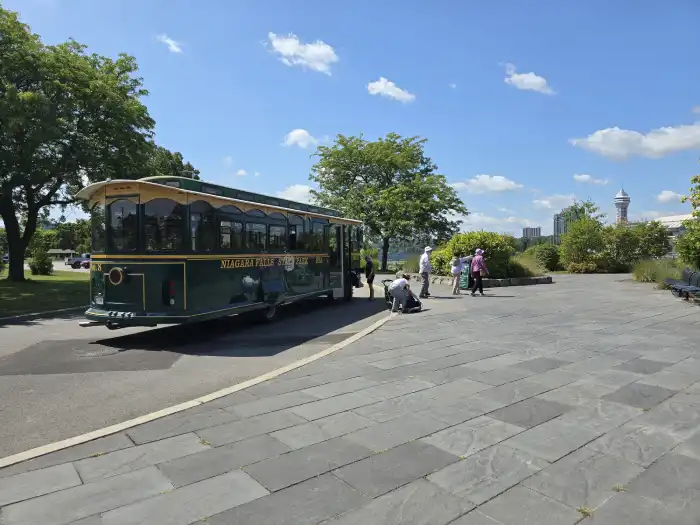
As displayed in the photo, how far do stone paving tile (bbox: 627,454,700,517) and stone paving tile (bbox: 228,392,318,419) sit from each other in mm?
3325

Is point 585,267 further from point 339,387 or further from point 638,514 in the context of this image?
point 638,514

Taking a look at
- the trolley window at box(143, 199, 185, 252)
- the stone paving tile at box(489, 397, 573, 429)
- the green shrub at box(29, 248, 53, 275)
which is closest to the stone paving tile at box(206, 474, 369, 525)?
the stone paving tile at box(489, 397, 573, 429)

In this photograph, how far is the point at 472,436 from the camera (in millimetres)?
4633

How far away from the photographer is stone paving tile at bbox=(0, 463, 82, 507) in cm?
355

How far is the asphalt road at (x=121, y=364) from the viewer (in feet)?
17.8

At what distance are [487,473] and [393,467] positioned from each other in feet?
2.38

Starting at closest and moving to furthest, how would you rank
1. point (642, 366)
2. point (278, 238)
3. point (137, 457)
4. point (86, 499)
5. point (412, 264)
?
1. point (86, 499)
2. point (137, 457)
3. point (642, 366)
4. point (278, 238)
5. point (412, 264)

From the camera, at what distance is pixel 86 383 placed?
6.81 metres

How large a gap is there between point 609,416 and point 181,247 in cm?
769

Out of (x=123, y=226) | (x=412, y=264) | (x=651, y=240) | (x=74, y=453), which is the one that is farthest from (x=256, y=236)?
(x=651, y=240)

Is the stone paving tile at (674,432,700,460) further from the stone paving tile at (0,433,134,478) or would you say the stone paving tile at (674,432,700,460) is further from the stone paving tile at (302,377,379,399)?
the stone paving tile at (0,433,134,478)

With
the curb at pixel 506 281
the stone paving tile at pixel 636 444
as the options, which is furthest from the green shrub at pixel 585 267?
the stone paving tile at pixel 636 444

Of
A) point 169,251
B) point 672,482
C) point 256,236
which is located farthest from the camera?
point 256,236

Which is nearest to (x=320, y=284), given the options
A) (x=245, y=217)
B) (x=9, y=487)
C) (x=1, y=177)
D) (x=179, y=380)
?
(x=245, y=217)
